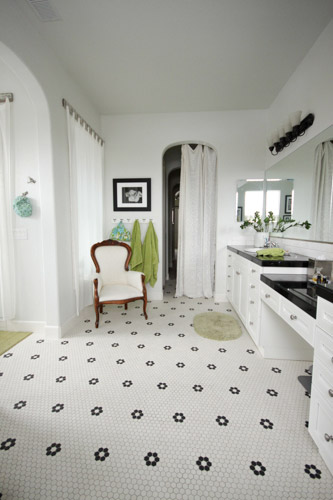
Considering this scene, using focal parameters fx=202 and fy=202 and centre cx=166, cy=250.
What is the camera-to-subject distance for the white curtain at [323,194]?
1.74m

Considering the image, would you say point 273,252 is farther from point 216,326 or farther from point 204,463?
point 204,463

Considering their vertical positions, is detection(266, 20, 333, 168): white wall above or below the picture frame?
above

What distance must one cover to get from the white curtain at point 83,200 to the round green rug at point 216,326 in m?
1.50

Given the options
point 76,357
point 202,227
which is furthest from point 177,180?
point 76,357

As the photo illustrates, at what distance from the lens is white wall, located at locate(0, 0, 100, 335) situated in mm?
1763

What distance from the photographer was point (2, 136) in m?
2.12

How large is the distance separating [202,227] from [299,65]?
2219 millimetres

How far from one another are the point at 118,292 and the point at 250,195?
2.46m

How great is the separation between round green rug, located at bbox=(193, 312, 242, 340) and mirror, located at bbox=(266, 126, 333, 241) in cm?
128

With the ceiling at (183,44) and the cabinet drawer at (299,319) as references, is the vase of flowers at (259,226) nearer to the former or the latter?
the cabinet drawer at (299,319)

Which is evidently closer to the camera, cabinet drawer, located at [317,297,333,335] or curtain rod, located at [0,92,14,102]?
cabinet drawer, located at [317,297,333,335]

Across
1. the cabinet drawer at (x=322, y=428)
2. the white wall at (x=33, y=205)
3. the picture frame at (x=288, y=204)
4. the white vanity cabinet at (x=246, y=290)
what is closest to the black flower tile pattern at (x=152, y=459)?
the cabinet drawer at (x=322, y=428)

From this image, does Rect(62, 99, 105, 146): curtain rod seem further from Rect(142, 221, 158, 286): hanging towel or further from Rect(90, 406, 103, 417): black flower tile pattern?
Rect(90, 406, 103, 417): black flower tile pattern

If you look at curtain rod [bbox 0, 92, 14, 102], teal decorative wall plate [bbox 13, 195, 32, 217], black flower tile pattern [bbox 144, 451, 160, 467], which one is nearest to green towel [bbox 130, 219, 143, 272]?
teal decorative wall plate [bbox 13, 195, 32, 217]
